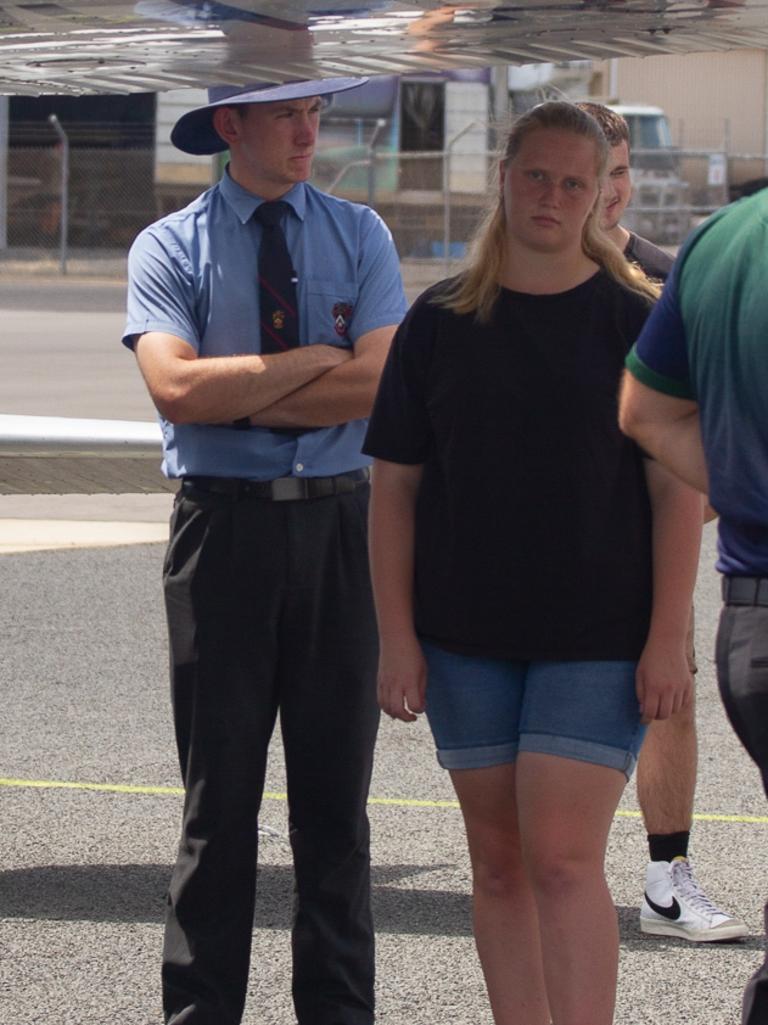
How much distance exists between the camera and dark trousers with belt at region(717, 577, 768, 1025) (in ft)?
8.82

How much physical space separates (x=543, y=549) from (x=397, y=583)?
1.00 ft

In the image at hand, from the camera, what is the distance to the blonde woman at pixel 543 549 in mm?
3201

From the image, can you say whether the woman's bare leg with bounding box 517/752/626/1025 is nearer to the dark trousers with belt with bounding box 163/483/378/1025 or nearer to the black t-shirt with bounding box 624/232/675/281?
the dark trousers with belt with bounding box 163/483/378/1025

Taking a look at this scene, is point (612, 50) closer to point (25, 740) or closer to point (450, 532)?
point (450, 532)

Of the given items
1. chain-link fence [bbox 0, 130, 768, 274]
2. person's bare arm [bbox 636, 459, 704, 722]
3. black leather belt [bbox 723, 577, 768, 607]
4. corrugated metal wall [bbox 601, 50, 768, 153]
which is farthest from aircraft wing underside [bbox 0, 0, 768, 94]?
corrugated metal wall [bbox 601, 50, 768, 153]

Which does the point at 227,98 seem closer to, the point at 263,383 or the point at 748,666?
the point at 263,383

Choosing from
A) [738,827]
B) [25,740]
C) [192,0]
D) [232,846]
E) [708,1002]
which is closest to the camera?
[192,0]

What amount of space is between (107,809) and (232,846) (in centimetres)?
220

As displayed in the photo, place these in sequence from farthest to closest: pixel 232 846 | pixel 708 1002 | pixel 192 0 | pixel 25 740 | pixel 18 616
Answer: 1. pixel 18 616
2. pixel 25 740
3. pixel 708 1002
4. pixel 232 846
5. pixel 192 0

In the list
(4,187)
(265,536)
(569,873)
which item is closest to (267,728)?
(265,536)

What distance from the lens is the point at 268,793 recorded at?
19.8 ft

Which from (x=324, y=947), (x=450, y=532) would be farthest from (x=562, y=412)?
(x=324, y=947)

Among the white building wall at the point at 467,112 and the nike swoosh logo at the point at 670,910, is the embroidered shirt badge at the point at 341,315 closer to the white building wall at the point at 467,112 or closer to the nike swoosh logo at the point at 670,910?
the nike swoosh logo at the point at 670,910

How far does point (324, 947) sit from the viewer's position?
3.72 metres
